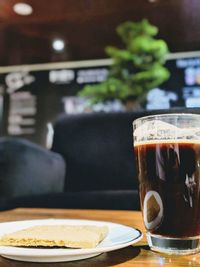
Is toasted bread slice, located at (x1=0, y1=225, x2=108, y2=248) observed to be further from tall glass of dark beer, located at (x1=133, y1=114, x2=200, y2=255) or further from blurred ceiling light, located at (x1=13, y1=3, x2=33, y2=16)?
blurred ceiling light, located at (x1=13, y1=3, x2=33, y2=16)

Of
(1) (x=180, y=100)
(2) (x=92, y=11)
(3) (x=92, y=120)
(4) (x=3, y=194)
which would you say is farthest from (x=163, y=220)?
(1) (x=180, y=100)

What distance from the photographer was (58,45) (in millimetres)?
5523

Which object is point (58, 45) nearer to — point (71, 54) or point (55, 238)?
point (71, 54)

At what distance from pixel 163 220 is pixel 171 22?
15.1ft

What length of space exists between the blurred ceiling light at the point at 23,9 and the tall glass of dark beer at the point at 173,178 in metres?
4.53

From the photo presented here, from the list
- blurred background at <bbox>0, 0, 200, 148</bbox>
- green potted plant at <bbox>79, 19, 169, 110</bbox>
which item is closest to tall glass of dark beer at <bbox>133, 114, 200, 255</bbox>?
blurred background at <bbox>0, 0, 200, 148</bbox>

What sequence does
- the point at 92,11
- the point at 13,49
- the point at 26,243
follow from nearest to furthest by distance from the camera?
the point at 26,243
the point at 92,11
the point at 13,49

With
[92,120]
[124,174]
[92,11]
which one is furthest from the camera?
[92,11]

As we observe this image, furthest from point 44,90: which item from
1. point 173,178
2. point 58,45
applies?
point 173,178

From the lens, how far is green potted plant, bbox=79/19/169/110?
175 inches

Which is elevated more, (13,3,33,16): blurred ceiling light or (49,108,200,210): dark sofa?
(13,3,33,16): blurred ceiling light

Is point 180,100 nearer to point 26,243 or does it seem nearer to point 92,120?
point 92,120

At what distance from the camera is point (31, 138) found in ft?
19.8

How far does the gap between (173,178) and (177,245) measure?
0.10 meters
